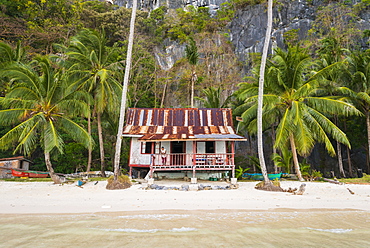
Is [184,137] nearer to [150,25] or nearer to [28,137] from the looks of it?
[28,137]

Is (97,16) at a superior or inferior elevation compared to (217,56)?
superior

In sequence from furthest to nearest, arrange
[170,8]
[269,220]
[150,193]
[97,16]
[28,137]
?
[170,8] → [97,16] → [28,137] → [150,193] → [269,220]

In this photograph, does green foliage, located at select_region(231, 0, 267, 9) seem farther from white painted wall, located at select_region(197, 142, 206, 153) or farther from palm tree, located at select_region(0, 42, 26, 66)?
palm tree, located at select_region(0, 42, 26, 66)

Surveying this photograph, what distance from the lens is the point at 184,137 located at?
46.7ft

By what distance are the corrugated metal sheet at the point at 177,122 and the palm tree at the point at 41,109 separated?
11.6 ft

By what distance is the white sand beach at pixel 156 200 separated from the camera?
8.58 m

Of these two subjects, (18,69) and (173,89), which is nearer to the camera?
(18,69)

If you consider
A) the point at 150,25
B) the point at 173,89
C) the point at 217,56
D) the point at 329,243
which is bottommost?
the point at 329,243

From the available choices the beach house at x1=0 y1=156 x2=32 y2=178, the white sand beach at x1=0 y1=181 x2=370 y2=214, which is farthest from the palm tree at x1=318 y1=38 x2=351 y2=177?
the beach house at x1=0 y1=156 x2=32 y2=178

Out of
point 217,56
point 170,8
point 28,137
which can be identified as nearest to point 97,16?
point 170,8

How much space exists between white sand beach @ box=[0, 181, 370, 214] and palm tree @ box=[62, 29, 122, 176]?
22.2 ft

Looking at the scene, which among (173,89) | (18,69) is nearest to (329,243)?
(18,69)

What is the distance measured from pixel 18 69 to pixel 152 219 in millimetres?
12104

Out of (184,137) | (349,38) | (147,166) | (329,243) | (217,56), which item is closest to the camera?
(329,243)
